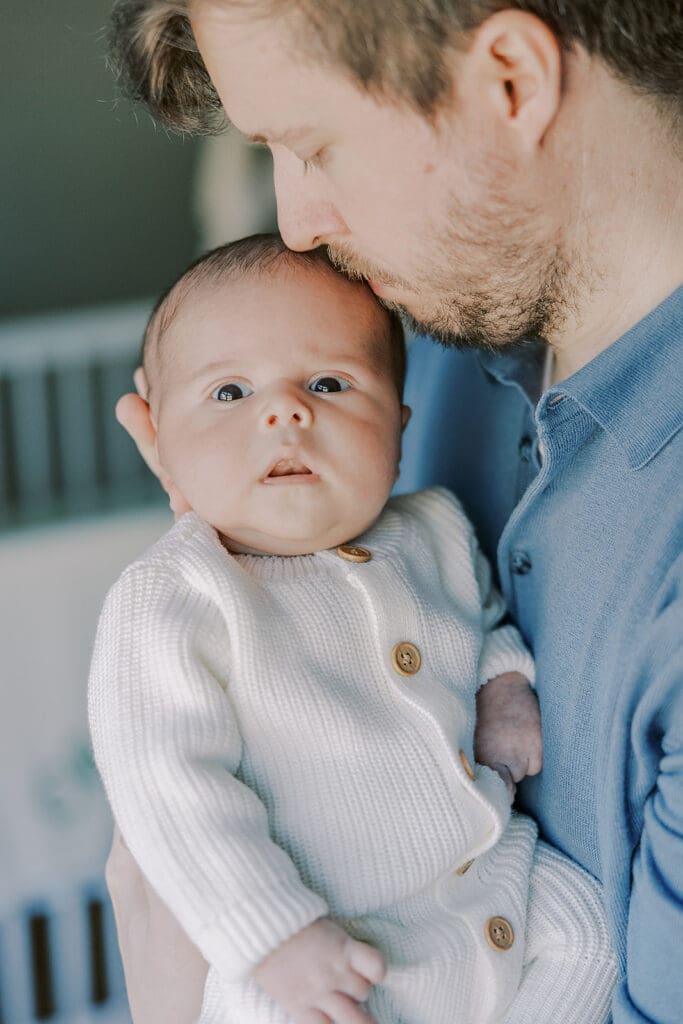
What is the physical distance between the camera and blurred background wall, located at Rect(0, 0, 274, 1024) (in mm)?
2340

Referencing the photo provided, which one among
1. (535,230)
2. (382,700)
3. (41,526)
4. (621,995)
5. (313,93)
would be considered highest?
(313,93)

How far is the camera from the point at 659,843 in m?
0.91

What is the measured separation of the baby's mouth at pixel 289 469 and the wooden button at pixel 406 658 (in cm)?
20

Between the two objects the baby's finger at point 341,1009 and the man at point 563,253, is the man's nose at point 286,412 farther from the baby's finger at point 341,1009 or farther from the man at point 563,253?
the baby's finger at point 341,1009

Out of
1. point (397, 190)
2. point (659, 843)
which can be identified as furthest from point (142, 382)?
point (659, 843)

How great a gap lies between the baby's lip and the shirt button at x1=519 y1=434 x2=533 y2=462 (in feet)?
0.86

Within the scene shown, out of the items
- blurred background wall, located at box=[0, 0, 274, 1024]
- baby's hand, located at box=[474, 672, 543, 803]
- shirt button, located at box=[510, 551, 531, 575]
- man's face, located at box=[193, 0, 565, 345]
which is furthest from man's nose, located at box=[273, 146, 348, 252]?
blurred background wall, located at box=[0, 0, 274, 1024]

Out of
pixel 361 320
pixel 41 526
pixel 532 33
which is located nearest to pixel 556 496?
pixel 361 320

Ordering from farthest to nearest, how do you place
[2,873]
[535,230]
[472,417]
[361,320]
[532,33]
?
1. [2,873]
2. [472,417]
3. [361,320]
4. [535,230]
5. [532,33]

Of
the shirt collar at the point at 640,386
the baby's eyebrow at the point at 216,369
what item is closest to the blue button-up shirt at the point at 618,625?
the shirt collar at the point at 640,386

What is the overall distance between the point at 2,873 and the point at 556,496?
1.75 m

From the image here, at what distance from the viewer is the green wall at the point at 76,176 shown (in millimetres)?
2783

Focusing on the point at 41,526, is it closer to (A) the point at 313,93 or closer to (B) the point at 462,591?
(B) the point at 462,591

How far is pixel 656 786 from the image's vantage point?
0.95 meters
